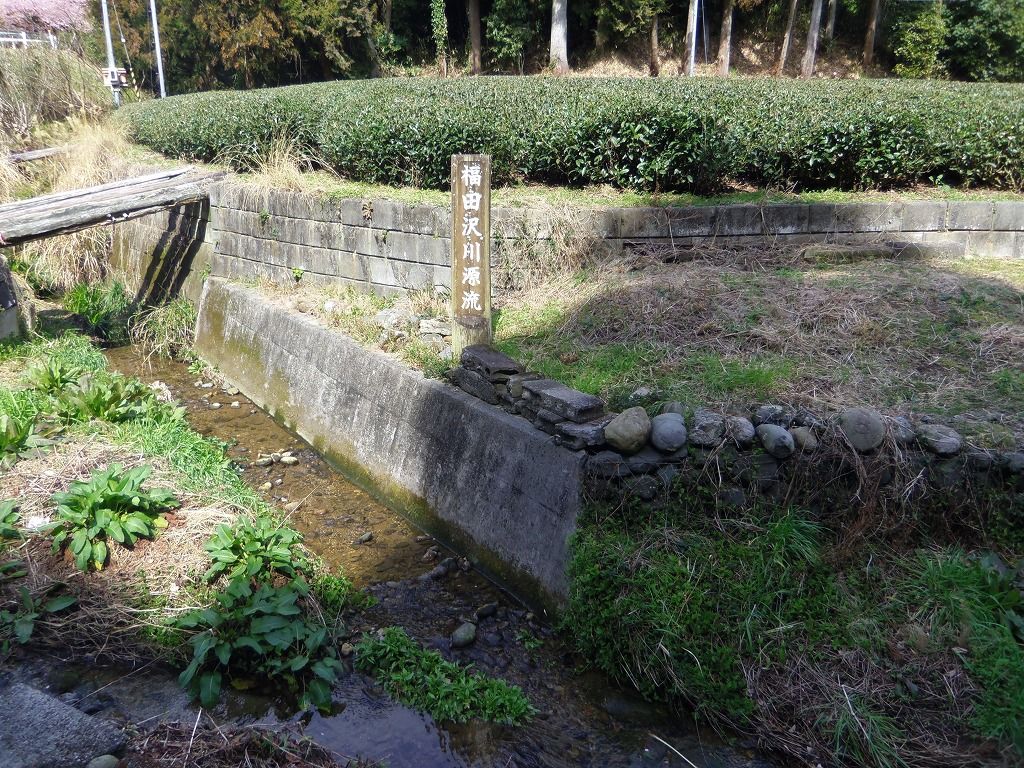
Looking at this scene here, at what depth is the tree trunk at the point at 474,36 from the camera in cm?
2367

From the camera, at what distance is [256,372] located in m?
9.24

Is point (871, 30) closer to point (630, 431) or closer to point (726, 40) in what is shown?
point (726, 40)

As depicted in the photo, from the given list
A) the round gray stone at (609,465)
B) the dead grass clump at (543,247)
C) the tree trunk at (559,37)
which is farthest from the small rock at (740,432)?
the tree trunk at (559,37)

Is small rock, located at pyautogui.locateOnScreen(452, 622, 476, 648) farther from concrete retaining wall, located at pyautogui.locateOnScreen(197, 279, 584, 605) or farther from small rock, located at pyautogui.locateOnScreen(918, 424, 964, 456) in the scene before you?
small rock, located at pyautogui.locateOnScreen(918, 424, 964, 456)

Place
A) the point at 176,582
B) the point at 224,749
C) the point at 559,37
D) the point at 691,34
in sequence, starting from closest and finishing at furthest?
the point at 224,749 < the point at 176,582 < the point at 691,34 < the point at 559,37

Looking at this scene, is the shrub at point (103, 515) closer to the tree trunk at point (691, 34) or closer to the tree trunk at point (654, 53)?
the tree trunk at point (691, 34)

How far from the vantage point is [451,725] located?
4258 mm

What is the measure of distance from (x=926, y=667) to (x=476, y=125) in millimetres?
6434

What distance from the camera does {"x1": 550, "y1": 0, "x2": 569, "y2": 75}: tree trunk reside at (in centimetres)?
2216

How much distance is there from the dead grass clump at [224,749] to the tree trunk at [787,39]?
2300 centimetres

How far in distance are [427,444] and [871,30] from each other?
21.2 metres

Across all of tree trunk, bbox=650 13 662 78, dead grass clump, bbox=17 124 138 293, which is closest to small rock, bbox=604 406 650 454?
dead grass clump, bbox=17 124 138 293

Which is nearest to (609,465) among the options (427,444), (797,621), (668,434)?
(668,434)

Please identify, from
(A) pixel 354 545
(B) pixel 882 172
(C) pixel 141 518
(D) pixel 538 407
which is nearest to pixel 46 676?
(C) pixel 141 518
